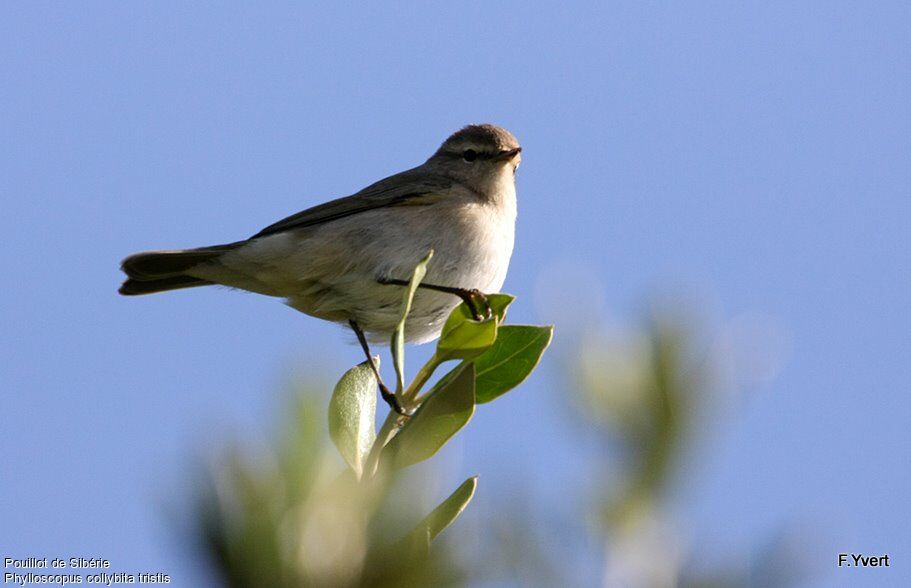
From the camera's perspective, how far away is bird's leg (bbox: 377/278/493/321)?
9.32ft

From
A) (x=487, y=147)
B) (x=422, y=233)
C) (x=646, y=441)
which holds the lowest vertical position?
(x=646, y=441)

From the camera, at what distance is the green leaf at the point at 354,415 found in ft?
6.75

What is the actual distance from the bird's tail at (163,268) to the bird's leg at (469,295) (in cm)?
103

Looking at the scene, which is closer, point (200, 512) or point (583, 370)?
point (200, 512)

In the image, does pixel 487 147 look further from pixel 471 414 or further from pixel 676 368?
pixel 676 368

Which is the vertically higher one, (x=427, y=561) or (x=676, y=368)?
(x=676, y=368)

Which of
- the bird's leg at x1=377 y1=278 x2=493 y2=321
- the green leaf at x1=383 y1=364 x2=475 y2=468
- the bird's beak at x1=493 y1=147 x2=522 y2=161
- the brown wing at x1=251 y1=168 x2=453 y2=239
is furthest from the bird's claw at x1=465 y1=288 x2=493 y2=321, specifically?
the bird's beak at x1=493 y1=147 x2=522 y2=161

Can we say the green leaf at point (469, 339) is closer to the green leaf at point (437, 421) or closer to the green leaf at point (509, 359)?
the green leaf at point (509, 359)

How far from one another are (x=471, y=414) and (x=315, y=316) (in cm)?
337

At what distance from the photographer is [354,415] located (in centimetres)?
221

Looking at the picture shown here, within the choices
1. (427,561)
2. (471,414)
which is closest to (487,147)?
(471,414)

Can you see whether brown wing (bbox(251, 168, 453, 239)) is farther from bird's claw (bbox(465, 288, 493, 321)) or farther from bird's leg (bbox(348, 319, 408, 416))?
bird's claw (bbox(465, 288, 493, 321))

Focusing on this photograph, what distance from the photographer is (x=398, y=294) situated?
4.74 m

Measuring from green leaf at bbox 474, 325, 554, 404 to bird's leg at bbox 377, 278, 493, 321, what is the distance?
40cm
